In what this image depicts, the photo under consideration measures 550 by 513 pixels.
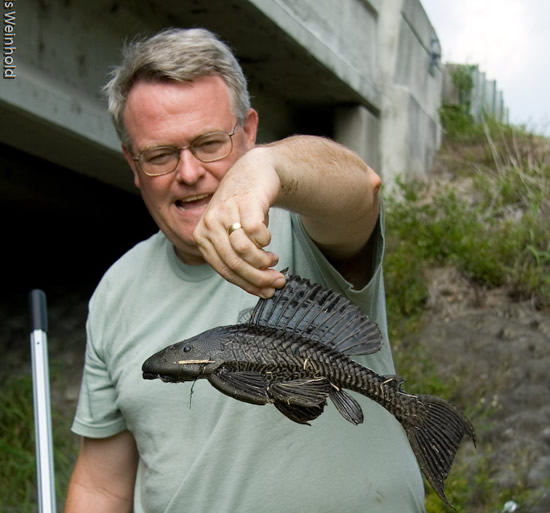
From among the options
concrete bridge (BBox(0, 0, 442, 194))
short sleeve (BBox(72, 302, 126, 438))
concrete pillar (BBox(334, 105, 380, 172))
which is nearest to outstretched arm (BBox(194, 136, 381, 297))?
short sleeve (BBox(72, 302, 126, 438))

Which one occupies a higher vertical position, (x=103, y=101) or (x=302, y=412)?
(x=103, y=101)

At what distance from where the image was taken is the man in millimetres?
1876

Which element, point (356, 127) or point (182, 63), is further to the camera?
point (356, 127)

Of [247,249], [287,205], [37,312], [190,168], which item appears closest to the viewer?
[247,249]

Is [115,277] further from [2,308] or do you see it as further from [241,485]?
[2,308]

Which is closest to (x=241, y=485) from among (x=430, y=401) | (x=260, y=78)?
(x=430, y=401)

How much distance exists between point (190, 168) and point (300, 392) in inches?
29.3

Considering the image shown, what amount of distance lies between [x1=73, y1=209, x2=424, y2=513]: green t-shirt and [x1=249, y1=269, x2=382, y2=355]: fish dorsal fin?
22 centimetres

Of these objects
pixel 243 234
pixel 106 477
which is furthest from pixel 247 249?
pixel 106 477

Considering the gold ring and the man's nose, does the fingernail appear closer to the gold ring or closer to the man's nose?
the gold ring

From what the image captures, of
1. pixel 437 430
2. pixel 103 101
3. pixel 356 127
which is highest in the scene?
pixel 356 127

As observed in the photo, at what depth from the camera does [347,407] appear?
143 cm

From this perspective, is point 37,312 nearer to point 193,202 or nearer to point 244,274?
point 193,202

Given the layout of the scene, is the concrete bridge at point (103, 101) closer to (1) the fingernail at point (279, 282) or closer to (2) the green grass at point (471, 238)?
(2) the green grass at point (471, 238)
